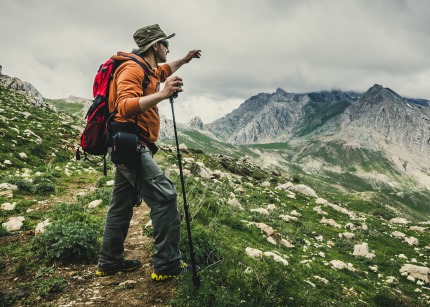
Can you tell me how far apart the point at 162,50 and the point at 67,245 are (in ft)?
13.4

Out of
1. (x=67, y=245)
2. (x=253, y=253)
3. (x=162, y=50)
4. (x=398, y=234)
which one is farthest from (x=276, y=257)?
(x=398, y=234)

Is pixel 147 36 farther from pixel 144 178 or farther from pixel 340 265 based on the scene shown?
pixel 340 265

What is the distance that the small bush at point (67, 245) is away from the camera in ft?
19.4

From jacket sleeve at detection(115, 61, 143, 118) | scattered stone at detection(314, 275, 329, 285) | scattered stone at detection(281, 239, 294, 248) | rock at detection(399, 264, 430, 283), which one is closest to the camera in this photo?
jacket sleeve at detection(115, 61, 143, 118)

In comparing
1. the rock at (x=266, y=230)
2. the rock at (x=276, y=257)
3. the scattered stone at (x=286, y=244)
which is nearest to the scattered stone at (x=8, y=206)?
the rock at (x=276, y=257)

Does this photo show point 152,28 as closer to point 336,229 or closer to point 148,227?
point 148,227

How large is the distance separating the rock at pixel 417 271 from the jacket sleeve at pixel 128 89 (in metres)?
14.0

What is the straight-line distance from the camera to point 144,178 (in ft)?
15.8

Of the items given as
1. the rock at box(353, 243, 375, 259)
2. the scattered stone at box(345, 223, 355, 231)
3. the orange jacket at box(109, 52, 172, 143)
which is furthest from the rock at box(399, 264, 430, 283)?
the orange jacket at box(109, 52, 172, 143)

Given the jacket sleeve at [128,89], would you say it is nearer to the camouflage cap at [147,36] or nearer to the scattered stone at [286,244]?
the camouflage cap at [147,36]

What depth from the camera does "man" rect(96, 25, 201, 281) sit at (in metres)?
4.63

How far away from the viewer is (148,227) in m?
8.16

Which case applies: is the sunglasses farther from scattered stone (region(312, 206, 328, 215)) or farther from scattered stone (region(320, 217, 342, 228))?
scattered stone (region(312, 206, 328, 215))

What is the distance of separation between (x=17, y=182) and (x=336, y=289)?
36.9ft
